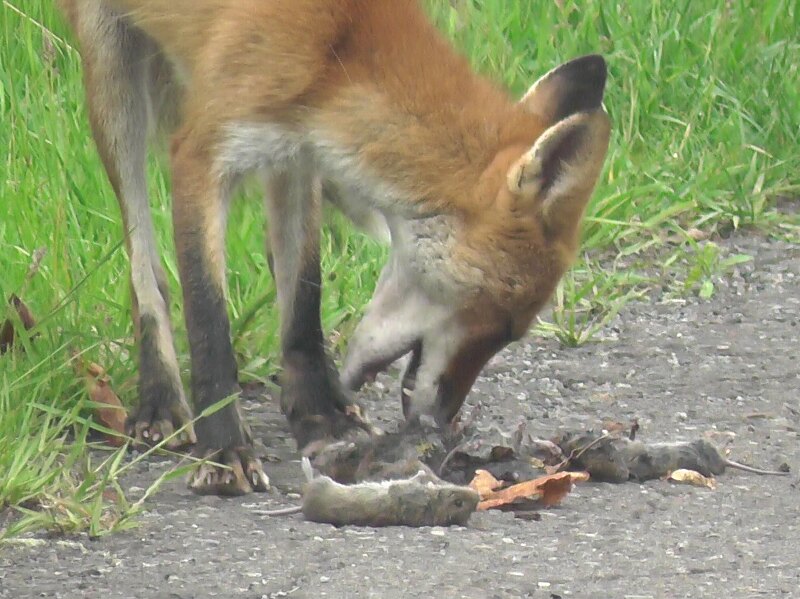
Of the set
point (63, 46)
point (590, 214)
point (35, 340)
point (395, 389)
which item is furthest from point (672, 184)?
point (35, 340)

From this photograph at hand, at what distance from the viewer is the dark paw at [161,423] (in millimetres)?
5062

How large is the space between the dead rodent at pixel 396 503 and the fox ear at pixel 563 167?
0.92m

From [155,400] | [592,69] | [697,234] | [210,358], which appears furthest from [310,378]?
[697,234]

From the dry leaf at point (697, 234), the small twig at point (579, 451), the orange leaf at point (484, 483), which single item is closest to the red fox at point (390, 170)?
the orange leaf at point (484, 483)

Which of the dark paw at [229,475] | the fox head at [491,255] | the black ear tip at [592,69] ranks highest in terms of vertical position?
the black ear tip at [592,69]

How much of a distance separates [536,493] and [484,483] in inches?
7.4

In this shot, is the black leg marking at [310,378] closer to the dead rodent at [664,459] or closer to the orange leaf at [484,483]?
the orange leaf at [484,483]

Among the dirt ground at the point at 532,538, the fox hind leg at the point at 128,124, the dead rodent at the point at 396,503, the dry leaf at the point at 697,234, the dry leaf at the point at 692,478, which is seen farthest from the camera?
the dry leaf at the point at 697,234

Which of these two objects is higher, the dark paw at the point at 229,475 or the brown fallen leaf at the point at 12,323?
the brown fallen leaf at the point at 12,323

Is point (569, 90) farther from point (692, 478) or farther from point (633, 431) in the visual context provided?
point (692, 478)

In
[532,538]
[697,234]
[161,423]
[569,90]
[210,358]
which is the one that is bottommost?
[697,234]

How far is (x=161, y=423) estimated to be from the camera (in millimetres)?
5121

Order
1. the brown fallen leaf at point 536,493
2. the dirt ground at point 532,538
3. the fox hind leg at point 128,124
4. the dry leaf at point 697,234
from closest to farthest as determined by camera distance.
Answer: the dirt ground at point 532,538, the brown fallen leaf at point 536,493, the fox hind leg at point 128,124, the dry leaf at point 697,234

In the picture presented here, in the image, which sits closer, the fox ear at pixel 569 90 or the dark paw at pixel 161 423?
the fox ear at pixel 569 90
